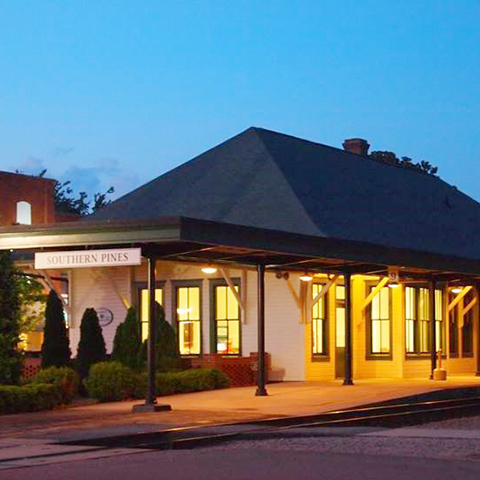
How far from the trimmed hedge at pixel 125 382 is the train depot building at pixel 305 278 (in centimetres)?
218

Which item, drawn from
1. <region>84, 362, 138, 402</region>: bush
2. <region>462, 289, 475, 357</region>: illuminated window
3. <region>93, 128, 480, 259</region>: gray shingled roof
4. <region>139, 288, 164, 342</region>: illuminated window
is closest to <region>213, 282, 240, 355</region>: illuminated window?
<region>139, 288, 164, 342</region>: illuminated window

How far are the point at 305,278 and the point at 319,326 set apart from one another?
3087mm

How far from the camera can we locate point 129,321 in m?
29.3

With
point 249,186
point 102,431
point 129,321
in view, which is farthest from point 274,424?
point 249,186

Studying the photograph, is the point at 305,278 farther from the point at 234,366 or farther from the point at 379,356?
the point at 379,356

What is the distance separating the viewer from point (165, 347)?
29359 mm

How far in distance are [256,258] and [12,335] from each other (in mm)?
5771

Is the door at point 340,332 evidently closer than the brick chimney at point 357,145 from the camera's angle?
Yes

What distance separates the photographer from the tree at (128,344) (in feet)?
95.6

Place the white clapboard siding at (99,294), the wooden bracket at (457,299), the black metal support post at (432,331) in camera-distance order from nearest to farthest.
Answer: the black metal support post at (432,331) → the white clapboard siding at (99,294) → the wooden bracket at (457,299)

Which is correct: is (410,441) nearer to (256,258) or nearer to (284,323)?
(256,258)

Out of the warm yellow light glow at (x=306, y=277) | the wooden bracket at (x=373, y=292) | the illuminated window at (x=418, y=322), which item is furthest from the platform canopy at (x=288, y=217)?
the illuminated window at (x=418, y=322)

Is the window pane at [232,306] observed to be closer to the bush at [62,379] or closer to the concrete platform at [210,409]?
the concrete platform at [210,409]

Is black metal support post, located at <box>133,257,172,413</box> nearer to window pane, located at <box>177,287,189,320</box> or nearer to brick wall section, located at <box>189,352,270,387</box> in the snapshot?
brick wall section, located at <box>189,352,270,387</box>
